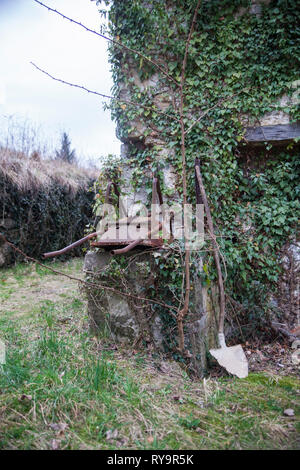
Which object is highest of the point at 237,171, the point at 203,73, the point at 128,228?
the point at 203,73

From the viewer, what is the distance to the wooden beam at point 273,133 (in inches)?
141

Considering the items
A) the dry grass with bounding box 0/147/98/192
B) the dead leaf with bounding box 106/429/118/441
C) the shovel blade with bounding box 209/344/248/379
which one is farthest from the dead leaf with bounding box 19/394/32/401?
the dry grass with bounding box 0/147/98/192

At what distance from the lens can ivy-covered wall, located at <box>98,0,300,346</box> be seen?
138 inches

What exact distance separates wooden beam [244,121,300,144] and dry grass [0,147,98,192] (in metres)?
4.37

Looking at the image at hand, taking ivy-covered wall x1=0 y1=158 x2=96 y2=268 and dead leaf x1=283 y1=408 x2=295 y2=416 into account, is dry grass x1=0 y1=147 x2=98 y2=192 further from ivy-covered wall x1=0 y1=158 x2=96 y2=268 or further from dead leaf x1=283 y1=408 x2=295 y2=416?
dead leaf x1=283 y1=408 x2=295 y2=416

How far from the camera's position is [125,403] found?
5.80 ft

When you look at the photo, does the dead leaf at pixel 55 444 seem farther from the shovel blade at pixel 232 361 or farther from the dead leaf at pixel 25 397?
the shovel blade at pixel 232 361

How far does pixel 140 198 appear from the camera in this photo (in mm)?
3838

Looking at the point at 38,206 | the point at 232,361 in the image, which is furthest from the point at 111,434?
the point at 38,206

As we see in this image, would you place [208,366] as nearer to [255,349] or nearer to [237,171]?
[255,349]
